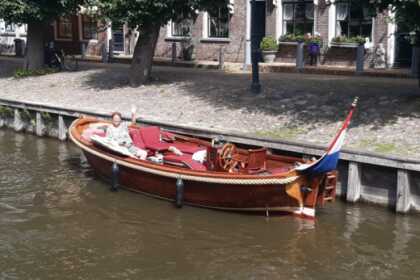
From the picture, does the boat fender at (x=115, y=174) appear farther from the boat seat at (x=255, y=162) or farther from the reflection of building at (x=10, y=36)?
the reflection of building at (x=10, y=36)

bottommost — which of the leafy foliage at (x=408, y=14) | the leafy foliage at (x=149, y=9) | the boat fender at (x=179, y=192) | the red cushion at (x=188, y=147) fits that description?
the boat fender at (x=179, y=192)

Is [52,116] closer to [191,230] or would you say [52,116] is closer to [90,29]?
[191,230]

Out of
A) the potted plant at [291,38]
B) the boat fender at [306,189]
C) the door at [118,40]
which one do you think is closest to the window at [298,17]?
the potted plant at [291,38]

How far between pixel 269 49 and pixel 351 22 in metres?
3.30

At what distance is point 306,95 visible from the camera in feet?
54.6

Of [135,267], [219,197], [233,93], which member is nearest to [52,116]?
[233,93]

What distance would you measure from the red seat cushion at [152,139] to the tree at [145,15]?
6.01 m

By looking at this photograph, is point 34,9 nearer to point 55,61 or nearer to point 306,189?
point 55,61

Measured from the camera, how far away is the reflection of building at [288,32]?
76.6ft

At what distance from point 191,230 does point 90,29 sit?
26108 millimetres

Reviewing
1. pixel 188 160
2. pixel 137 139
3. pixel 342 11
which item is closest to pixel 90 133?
pixel 137 139

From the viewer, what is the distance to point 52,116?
63.4ft

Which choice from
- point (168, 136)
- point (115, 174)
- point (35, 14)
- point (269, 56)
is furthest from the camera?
point (269, 56)

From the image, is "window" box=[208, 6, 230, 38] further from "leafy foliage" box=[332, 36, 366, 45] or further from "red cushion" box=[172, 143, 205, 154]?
"red cushion" box=[172, 143, 205, 154]
